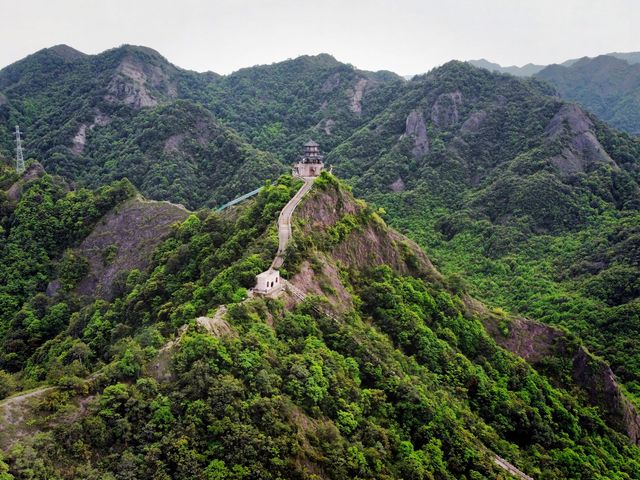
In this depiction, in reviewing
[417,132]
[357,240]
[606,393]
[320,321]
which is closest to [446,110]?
[417,132]

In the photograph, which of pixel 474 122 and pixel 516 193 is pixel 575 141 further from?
pixel 474 122

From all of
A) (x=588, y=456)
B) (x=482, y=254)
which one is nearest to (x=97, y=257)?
(x=588, y=456)

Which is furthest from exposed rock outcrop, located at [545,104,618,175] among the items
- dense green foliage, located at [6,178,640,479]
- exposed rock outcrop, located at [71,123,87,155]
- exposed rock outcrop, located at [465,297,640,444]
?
exposed rock outcrop, located at [71,123,87,155]

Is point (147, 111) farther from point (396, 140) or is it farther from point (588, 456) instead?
point (588, 456)

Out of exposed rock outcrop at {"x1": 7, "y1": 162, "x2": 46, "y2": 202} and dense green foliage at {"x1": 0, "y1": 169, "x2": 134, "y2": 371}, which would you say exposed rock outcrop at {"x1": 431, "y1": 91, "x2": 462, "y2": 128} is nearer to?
dense green foliage at {"x1": 0, "y1": 169, "x2": 134, "y2": 371}

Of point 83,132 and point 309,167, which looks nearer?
point 309,167

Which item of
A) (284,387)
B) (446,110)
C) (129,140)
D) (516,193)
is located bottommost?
(284,387)

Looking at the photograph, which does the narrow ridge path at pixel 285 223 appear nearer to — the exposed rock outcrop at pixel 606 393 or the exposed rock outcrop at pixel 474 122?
the exposed rock outcrop at pixel 606 393
